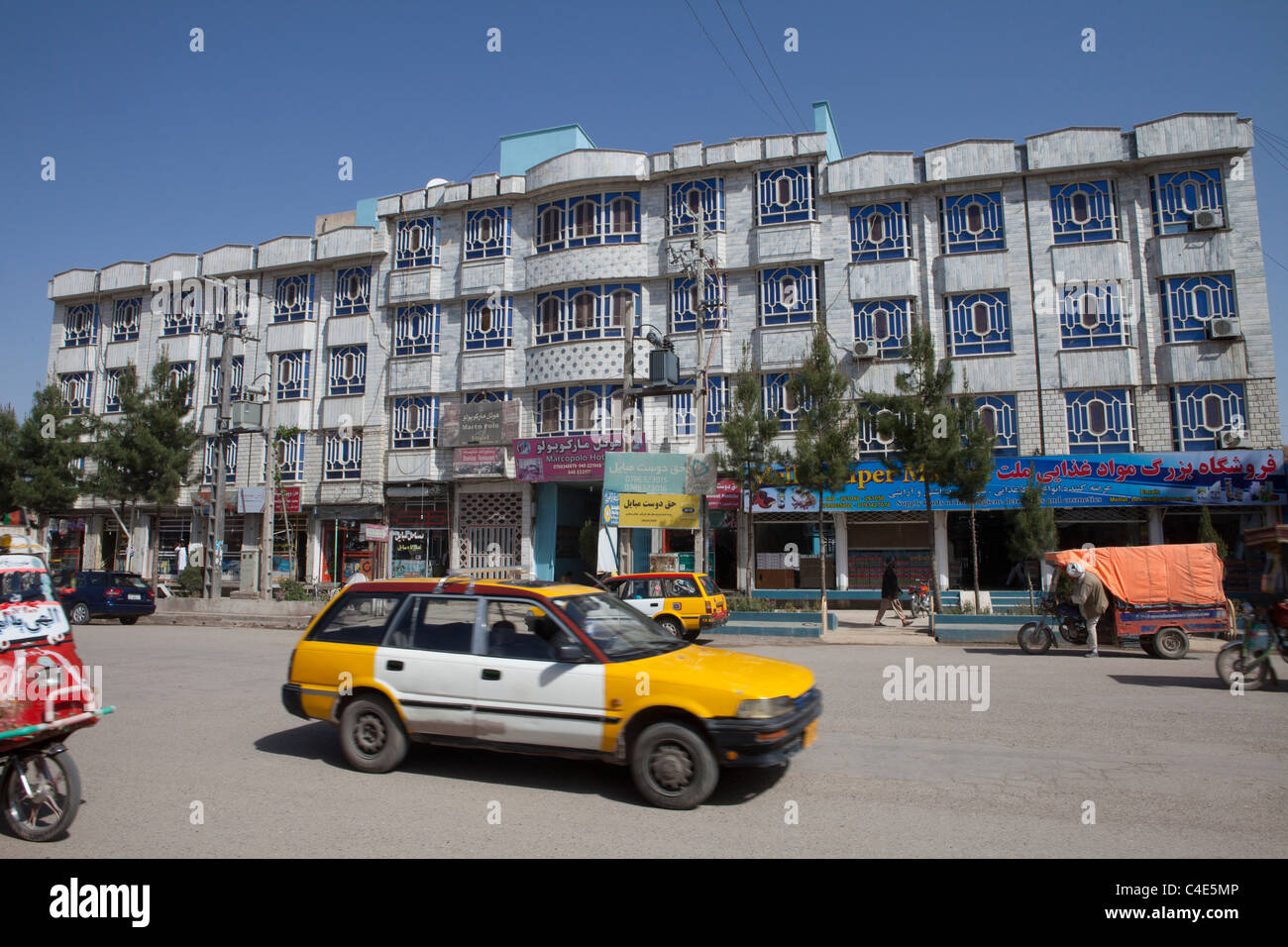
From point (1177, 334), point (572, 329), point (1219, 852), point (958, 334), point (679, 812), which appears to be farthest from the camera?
point (572, 329)

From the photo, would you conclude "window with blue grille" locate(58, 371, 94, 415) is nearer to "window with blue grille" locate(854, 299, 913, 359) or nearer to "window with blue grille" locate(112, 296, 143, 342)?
"window with blue grille" locate(112, 296, 143, 342)

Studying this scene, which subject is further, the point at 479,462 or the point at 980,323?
the point at 479,462

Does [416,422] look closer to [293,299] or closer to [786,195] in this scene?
[293,299]

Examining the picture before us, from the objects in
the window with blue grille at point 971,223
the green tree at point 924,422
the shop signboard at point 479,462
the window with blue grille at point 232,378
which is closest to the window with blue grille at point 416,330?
the shop signboard at point 479,462

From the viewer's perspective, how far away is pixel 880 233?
26484 millimetres

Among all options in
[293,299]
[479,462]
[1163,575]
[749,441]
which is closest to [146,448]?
[293,299]

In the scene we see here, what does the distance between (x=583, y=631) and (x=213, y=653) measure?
445 inches

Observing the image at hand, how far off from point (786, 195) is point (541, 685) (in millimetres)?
25058

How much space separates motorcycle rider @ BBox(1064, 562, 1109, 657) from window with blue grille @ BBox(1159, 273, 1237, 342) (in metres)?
15.7

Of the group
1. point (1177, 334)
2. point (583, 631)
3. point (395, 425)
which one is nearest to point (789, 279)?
point (1177, 334)

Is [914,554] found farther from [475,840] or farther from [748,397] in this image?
[475,840]

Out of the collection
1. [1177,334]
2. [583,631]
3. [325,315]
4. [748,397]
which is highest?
[325,315]

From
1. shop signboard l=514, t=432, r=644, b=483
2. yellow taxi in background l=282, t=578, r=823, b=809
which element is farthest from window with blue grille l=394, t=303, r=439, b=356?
yellow taxi in background l=282, t=578, r=823, b=809

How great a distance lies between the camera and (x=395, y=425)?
102 feet
